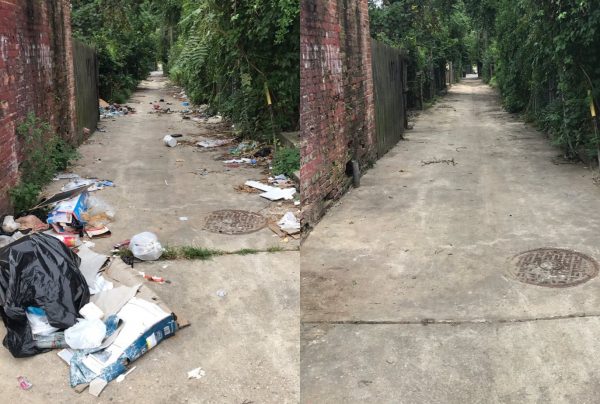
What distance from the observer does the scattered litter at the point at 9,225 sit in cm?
505

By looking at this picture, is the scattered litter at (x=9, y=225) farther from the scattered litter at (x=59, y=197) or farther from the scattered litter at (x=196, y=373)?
the scattered litter at (x=196, y=373)

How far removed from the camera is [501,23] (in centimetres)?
1570

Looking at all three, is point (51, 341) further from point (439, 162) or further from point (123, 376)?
point (439, 162)

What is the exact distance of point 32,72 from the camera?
7.35 m

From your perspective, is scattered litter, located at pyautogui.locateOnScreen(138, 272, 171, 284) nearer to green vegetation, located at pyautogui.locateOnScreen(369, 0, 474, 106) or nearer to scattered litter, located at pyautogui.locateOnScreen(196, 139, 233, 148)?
scattered litter, located at pyautogui.locateOnScreen(196, 139, 233, 148)

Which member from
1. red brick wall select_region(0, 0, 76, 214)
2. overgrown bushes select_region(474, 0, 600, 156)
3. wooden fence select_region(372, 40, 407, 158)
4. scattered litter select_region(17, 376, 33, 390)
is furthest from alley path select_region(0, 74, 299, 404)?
overgrown bushes select_region(474, 0, 600, 156)

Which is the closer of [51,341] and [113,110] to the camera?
[51,341]

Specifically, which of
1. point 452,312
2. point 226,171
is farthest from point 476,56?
point 452,312

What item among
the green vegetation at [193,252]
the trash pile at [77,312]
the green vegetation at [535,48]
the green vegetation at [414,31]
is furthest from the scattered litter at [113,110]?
the trash pile at [77,312]

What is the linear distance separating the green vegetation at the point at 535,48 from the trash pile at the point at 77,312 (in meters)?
6.35

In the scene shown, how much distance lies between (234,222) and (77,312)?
2.35 metres

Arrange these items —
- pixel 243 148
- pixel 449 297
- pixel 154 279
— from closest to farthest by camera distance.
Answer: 1. pixel 449 297
2. pixel 154 279
3. pixel 243 148

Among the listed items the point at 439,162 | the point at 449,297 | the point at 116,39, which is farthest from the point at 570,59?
the point at 116,39

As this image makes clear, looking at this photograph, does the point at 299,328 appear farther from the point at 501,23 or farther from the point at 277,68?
the point at 501,23
